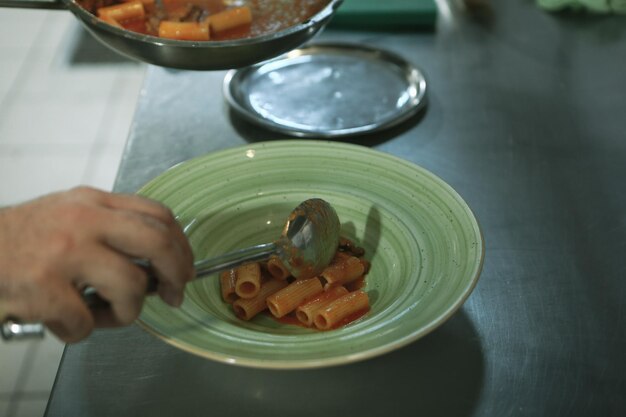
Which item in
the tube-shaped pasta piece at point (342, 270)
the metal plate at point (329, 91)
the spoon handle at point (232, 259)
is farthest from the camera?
the metal plate at point (329, 91)

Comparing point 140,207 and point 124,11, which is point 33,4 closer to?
point 124,11

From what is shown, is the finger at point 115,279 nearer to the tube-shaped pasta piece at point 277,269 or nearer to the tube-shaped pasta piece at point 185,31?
the tube-shaped pasta piece at point 277,269

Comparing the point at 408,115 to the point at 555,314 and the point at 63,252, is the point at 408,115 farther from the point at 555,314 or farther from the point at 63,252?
the point at 63,252

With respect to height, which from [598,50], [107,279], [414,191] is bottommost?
[598,50]

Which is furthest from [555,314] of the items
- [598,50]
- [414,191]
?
[598,50]

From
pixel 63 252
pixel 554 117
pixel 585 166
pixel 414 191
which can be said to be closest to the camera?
pixel 63 252

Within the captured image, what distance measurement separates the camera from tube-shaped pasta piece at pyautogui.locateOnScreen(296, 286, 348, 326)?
71 cm

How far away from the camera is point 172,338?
1.96 ft

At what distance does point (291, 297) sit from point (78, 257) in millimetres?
247

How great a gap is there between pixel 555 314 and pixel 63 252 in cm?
47

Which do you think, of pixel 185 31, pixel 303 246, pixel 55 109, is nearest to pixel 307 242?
pixel 303 246

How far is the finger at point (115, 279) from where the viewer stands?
53cm

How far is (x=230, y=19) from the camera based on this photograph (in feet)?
3.15

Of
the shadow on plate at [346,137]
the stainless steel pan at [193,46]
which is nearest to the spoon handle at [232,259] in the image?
the stainless steel pan at [193,46]
